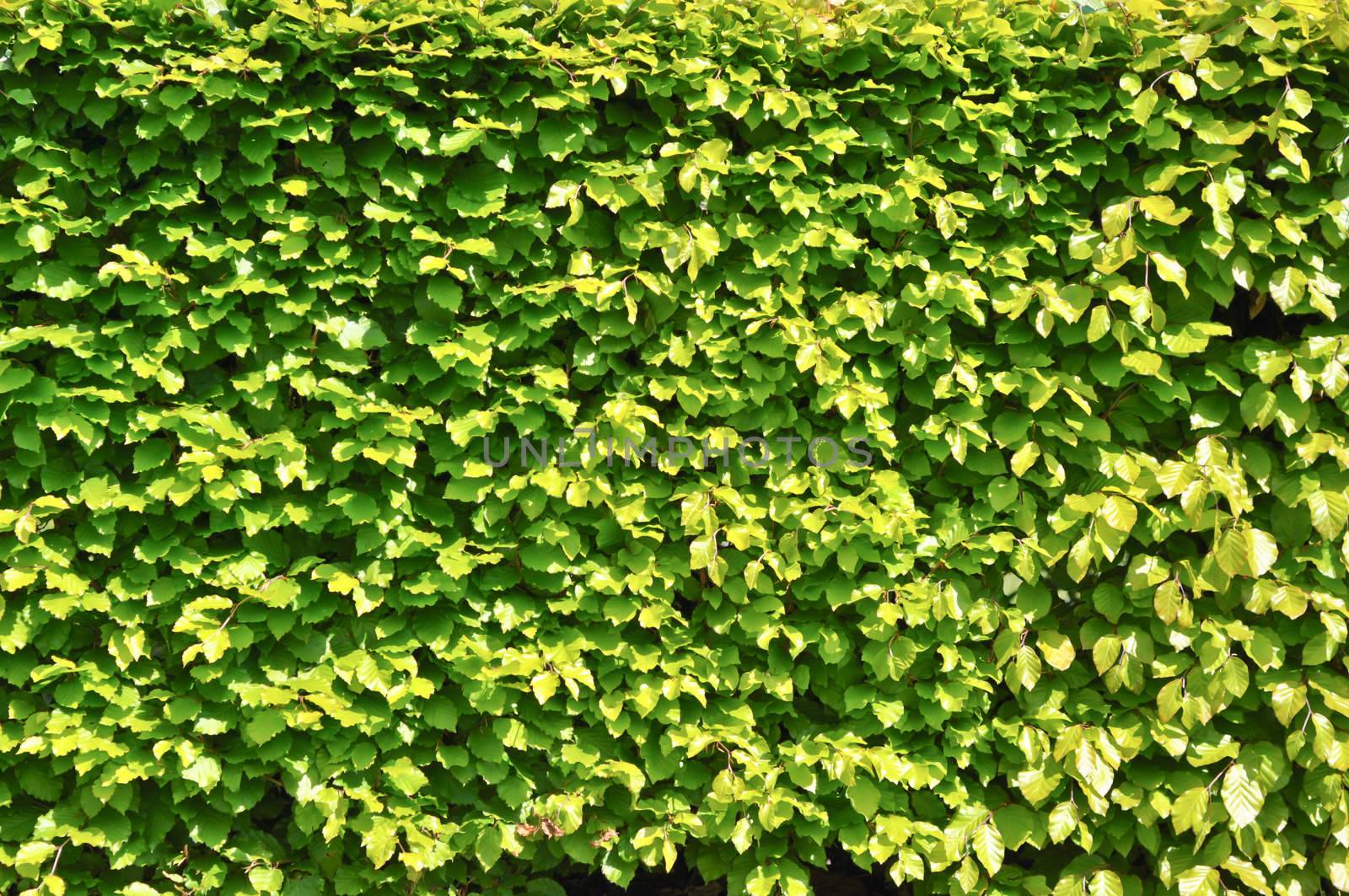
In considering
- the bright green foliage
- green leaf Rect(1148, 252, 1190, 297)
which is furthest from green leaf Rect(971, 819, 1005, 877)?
green leaf Rect(1148, 252, 1190, 297)

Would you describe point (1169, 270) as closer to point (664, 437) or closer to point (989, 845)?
point (664, 437)

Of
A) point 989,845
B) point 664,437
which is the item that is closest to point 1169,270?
point 664,437

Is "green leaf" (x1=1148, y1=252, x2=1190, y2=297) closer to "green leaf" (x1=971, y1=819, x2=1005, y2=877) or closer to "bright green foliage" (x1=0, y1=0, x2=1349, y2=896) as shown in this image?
"bright green foliage" (x1=0, y1=0, x2=1349, y2=896)

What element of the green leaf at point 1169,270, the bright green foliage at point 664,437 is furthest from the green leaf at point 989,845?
the green leaf at point 1169,270

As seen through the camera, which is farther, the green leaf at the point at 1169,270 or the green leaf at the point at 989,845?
the green leaf at the point at 989,845

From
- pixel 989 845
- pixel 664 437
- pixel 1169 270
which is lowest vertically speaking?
pixel 989 845

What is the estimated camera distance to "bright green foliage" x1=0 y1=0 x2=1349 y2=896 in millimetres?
2732

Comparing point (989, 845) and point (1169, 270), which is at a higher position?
point (1169, 270)

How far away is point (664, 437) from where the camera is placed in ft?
9.61

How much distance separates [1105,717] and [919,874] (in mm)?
725

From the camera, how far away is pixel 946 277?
293 centimetres

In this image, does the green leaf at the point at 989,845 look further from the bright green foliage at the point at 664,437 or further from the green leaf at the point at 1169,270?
the green leaf at the point at 1169,270

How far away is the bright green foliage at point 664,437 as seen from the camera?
273 centimetres

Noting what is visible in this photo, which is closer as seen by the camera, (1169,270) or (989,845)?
(1169,270)
